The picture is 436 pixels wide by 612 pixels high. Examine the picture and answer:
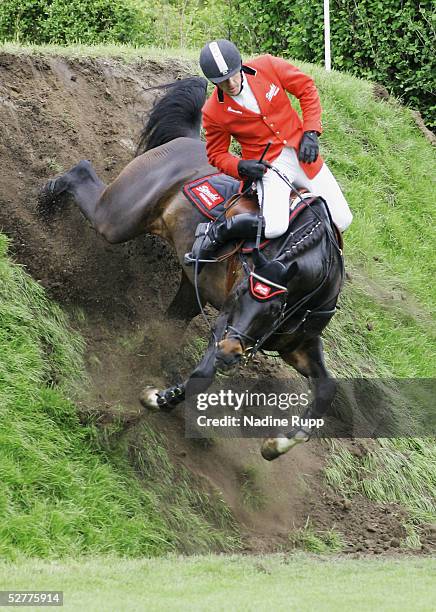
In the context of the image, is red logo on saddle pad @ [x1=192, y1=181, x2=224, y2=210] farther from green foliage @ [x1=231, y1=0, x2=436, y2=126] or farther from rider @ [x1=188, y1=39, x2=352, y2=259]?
green foliage @ [x1=231, y1=0, x2=436, y2=126]

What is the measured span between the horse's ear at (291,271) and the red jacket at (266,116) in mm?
1082

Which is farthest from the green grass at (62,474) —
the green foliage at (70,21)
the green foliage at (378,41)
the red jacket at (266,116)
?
the green foliage at (378,41)

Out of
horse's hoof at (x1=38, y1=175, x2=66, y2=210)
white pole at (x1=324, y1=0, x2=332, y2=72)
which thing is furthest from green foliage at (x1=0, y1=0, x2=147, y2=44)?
horse's hoof at (x1=38, y1=175, x2=66, y2=210)

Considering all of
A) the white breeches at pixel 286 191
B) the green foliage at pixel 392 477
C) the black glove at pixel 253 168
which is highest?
the black glove at pixel 253 168

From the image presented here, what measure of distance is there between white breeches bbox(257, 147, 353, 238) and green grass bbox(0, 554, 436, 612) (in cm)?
243

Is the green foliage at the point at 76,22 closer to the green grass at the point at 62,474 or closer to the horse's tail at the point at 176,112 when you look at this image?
the horse's tail at the point at 176,112

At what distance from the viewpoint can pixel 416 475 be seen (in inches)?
382

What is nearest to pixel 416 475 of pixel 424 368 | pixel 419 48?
pixel 424 368

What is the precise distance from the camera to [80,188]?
30.7 ft

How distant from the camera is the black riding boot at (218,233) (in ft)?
25.2

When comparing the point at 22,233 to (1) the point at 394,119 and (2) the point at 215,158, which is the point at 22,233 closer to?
(2) the point at 215,158

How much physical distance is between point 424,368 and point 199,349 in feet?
10.2

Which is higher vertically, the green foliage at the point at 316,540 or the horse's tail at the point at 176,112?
the horse's tail at the point at 176,112

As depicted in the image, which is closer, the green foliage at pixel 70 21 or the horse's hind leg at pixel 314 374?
the horse's hind leg at pixel 314 374
